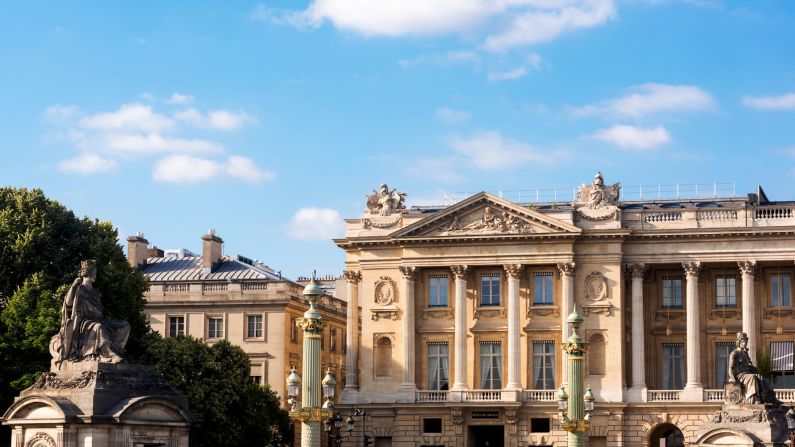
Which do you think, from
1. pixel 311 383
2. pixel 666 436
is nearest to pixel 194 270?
pixel 666 436

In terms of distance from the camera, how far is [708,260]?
85.7m

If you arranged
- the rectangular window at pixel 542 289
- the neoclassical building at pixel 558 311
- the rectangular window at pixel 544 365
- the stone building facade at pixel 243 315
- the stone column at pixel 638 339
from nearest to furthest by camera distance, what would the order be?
Result: the neoclassical building at pixel 558 311
the stone column at pixel 638 339
the rectangular window at pixel 544 365
the rectangular window at pixel 542 289
the stone building facade at pixel 243 315

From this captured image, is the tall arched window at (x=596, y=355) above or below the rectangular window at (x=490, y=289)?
below

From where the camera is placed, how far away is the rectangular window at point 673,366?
87.1 meters

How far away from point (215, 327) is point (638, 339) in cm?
2591

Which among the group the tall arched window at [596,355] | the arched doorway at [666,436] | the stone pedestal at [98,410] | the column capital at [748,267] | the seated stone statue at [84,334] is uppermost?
the column capital at [748,267]

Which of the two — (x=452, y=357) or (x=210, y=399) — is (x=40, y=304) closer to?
(x=210, y=399)

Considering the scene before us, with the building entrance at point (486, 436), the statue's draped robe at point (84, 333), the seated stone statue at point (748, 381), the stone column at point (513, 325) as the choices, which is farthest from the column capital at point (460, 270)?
the statue's draped robe at point (84, 333)

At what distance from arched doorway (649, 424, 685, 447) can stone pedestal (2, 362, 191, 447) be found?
48.8m

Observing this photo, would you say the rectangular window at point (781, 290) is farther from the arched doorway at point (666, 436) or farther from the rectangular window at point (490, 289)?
the rectangular window at point (490, 289)

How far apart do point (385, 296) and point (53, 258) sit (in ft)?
82.7

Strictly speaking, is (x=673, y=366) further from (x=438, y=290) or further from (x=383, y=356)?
(x=383, y=356)

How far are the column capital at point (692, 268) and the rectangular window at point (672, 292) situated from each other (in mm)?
2250

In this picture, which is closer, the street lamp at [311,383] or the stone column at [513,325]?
the street lamp at [311,383]
